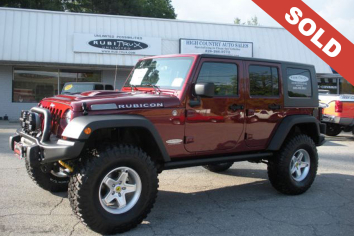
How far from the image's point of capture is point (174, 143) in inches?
170

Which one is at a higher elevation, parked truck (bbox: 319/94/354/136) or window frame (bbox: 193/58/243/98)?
window frame (bbox: 193/58/243/98)

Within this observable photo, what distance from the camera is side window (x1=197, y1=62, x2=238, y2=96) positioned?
4625 mm

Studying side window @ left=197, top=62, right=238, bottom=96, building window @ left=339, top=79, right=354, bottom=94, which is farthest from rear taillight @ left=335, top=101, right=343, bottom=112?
building window @ left=339, top=79, right=354, bottom=94

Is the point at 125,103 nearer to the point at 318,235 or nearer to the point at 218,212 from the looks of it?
the point at 218,212

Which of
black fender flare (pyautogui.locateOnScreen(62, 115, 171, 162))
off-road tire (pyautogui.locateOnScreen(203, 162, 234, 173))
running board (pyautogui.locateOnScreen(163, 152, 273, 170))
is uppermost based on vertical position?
black fender flare (pyautogui.locateOnScreen(62, 115, 171, 162))

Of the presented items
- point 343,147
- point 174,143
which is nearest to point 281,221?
point 174,143

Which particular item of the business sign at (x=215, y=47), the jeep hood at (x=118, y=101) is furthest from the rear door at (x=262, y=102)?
the business sign at (x=215, y=47)

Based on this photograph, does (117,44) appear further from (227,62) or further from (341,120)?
(227,62)

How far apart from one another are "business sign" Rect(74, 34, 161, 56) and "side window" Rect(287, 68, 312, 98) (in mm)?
12163

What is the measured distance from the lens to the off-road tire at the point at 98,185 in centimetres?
361

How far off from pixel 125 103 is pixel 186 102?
2.56ft

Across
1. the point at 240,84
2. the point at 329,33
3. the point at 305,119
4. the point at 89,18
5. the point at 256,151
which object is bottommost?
the point at 256,151

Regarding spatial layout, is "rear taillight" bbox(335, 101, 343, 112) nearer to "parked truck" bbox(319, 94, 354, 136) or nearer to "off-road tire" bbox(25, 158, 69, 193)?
"parked truck" bbox(319, 94, 354, 136)

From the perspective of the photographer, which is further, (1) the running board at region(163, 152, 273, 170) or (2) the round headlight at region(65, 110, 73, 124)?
(1) the running board at region(163, 152, 273, 170)
